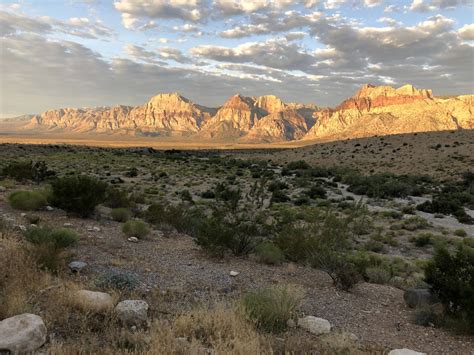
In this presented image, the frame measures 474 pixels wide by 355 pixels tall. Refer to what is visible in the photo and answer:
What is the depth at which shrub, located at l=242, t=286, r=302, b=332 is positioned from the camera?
5952 millimetres

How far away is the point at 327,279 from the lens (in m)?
9.36

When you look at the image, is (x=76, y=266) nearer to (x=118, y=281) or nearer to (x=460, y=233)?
(x=118, y=281)

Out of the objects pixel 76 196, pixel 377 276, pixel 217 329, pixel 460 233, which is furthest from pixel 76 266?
pixel 460 233

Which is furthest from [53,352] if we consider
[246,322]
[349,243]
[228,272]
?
[349,243]

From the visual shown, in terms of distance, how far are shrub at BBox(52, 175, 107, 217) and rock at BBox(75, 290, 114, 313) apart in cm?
854

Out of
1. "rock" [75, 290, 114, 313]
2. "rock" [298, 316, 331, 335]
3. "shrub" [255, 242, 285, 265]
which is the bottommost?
"shrub" [255, 242, 285, 265]

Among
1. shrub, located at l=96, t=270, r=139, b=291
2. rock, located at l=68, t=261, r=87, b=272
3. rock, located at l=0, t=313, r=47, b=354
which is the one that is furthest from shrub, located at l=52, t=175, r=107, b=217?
rock, located at l=0, t=313, r=47, b=354

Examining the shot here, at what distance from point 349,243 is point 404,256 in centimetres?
199

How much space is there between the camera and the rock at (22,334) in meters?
4.43

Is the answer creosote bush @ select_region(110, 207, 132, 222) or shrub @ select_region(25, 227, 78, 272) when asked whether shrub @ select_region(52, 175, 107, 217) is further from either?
shrub @ select_region(25, 227, 78, 272)

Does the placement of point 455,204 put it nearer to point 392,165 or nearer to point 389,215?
point 389,215

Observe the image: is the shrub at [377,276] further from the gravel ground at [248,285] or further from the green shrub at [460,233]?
the green shrub at [460,233]

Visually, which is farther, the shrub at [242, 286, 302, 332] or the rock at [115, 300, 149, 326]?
the shrub at [242, 286, 302, 332]

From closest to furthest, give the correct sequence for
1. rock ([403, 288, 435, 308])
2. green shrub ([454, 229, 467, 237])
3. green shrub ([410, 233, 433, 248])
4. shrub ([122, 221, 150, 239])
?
rock ([403, 288, 435, 308]), shrub ([122, 221, 150, 239]), green shrub ([410, 233, 433, 248]), green shrub ([454, 229, 467, 237])
